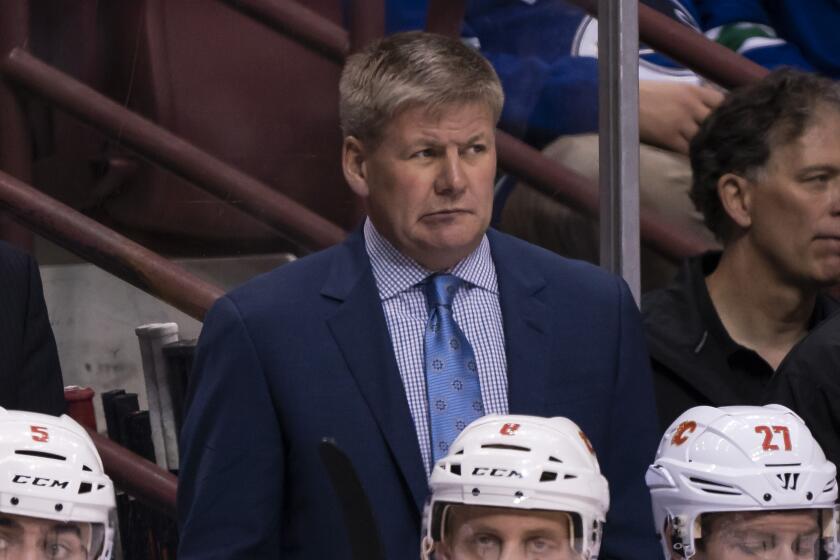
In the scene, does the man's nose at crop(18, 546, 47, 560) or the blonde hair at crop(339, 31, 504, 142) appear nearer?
the man's nose at crop(18, 546, 47, 560)

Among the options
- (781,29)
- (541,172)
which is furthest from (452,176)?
(781,29)

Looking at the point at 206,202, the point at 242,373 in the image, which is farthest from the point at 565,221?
the point at 242,373

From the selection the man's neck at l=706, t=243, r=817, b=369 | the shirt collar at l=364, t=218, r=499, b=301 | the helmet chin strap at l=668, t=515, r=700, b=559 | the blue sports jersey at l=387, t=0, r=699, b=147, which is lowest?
the helmet chin strap at l=668, t=515, r=700, b=559

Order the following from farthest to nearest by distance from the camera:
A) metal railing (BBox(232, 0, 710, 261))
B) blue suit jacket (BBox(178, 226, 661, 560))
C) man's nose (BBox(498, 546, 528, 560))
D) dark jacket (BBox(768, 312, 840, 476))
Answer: metal railing (BBox(232, 0, 710, 261)), dark jacket (BBox(768, 312, 840, 476)), blue suit jacket (BBox(178, 226, 661, 560)), man's nose (BBox(498, 546, 528, 560))

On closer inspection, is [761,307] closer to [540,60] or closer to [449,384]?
[540,60]

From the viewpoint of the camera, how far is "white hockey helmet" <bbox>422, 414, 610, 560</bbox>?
224cm

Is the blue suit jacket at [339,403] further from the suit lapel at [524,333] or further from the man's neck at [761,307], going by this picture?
the man's neck at [761,307]

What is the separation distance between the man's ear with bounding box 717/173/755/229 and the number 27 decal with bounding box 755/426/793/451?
0.79 metres

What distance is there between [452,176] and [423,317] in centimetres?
23

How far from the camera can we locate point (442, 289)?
8.15ft

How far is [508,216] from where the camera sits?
3.56 meters

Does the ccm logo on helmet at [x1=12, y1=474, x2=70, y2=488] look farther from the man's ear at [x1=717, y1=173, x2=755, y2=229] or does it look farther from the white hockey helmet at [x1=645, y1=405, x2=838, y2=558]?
the man's ear at [x1=717, y1=173, x2=755, y2=229]

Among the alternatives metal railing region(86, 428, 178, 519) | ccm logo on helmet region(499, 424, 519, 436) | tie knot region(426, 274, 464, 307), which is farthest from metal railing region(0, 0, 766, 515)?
ccm logo on helmet region(499, 424, 519, 436)

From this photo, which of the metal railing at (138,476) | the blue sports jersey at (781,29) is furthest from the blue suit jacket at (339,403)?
the blue sports jersey at (781,29)
